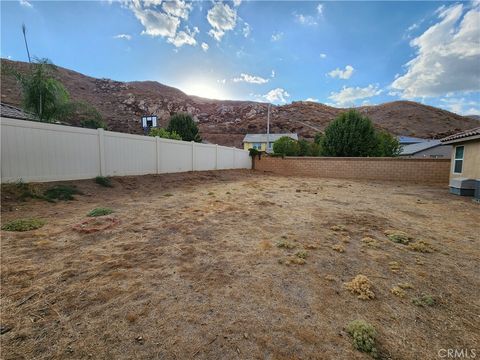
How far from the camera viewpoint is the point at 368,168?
48.2 feet

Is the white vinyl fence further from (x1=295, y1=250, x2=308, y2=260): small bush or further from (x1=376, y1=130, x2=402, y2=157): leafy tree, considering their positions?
(x1=376, y1=130, x2=402, y2=157): leafy tree

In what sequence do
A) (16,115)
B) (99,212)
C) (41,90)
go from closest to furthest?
1. (99,212)
2. (41,90)
3. (16,115)

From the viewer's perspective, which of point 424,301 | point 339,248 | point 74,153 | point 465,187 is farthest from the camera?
point 465,187

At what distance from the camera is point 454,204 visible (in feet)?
21.0

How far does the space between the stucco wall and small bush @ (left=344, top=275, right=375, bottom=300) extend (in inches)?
574

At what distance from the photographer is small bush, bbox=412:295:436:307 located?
184cm

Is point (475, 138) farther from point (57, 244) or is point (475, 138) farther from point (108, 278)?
point (57, 244)

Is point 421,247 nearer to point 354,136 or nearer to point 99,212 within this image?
point 99,212

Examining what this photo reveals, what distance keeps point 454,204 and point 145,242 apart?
8.55 metres

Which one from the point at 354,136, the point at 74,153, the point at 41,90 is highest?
the point at 41,90

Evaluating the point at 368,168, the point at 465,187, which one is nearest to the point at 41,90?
the point at 465,187

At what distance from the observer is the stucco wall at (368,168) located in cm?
1306

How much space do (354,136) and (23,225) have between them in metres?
18.1

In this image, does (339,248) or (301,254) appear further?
(339,248)
